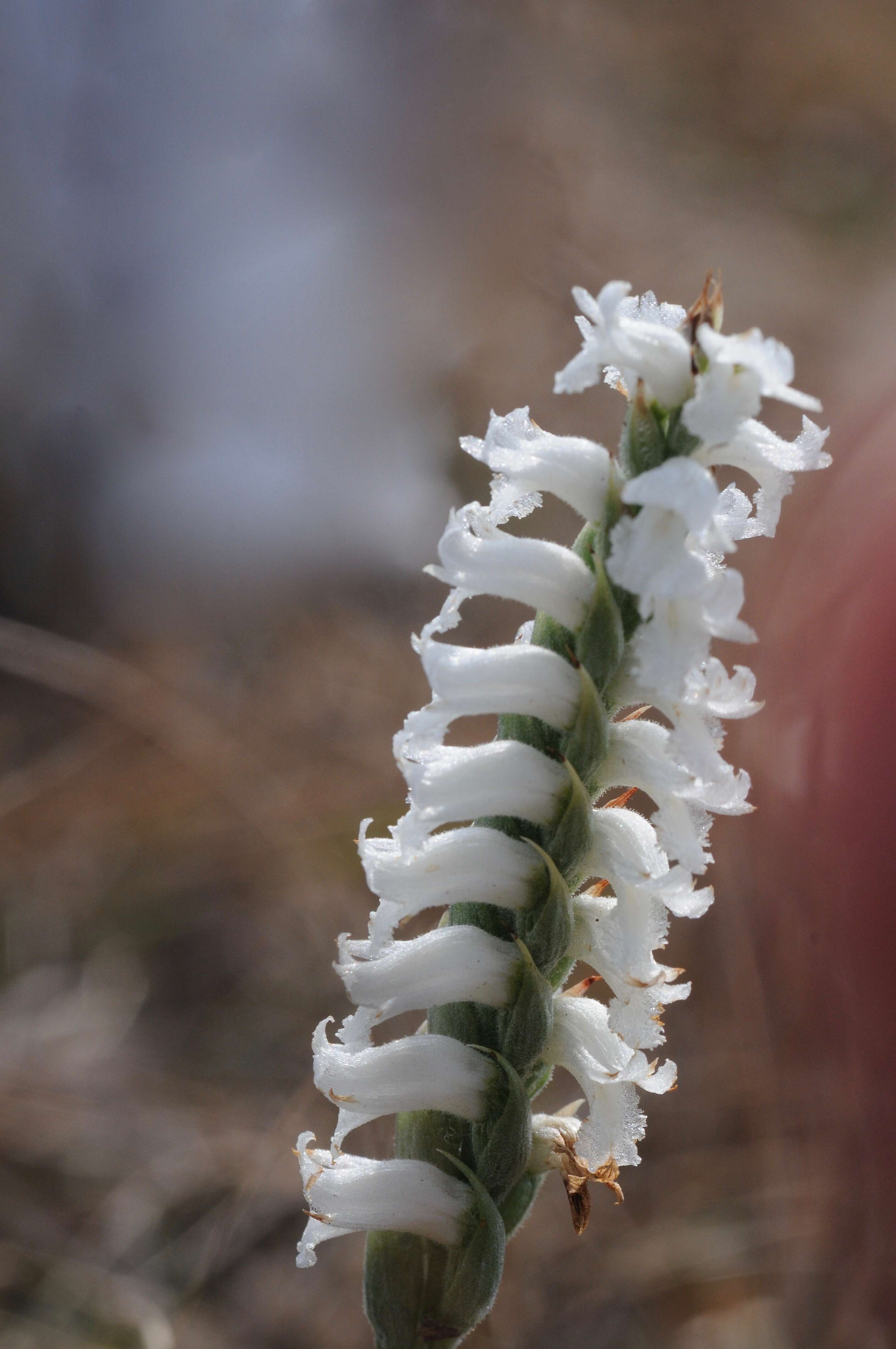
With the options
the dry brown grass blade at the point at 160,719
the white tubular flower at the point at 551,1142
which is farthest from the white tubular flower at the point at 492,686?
the dry brown grass blade at the point at 160,719

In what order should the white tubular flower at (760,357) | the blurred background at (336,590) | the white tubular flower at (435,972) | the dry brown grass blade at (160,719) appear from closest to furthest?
the white tubular flower at (760,357)
the white tubular flower at (435,972)
the blurred background at (336,590)
the dry brown grass blade at (160,719)

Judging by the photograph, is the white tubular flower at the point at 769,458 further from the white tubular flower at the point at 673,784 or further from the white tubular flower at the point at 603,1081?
the white tubular flower at the point at 603,1081

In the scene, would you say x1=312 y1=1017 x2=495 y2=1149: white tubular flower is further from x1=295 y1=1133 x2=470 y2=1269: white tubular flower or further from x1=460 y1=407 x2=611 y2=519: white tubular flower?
x1=460 y1=407 x2=611 y2=519: white tubular flower

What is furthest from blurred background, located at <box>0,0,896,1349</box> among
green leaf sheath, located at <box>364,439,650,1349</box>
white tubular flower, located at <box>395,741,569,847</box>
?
white tubular flower, located at <box>395,741,569,847</box>

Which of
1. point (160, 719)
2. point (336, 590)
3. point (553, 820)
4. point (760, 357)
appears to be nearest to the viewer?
point (760, 357)

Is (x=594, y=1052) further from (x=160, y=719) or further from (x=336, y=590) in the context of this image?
(x=336, y=590)

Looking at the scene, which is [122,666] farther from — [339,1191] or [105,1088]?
[339,1191]

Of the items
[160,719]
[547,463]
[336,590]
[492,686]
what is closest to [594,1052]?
[492,686]
